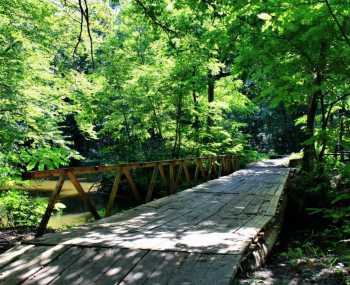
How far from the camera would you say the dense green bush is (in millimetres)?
8731

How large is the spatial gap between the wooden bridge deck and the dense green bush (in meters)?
4.40

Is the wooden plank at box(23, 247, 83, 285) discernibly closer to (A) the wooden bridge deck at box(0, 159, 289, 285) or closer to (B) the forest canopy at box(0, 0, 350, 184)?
(A) the wooden bridge deck at box(0, 159, 289, 285)

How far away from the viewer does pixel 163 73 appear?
632 inches

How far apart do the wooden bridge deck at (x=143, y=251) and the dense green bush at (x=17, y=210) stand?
4.40m

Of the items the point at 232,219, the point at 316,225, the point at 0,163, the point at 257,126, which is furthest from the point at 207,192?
the point at 257,126

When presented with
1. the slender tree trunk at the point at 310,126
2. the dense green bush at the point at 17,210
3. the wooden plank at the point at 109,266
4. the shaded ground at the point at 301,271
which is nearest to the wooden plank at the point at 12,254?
the wooden plank at the point at 109,266

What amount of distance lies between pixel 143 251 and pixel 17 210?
7.09 metres

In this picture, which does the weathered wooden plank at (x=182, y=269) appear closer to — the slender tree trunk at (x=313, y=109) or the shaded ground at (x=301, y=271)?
the shaded ground at (x=301, y=271)

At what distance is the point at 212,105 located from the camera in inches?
725

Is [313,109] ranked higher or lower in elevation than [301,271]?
higher

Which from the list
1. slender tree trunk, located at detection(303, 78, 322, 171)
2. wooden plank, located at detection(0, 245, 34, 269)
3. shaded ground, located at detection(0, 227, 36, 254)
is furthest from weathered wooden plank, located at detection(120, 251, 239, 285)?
slender tree trunk, located at detection(303, 78, 322, 171)

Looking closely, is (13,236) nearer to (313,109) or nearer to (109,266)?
(109,266)

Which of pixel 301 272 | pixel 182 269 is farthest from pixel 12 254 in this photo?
pixel 301 272

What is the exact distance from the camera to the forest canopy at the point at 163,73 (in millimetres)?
6012
